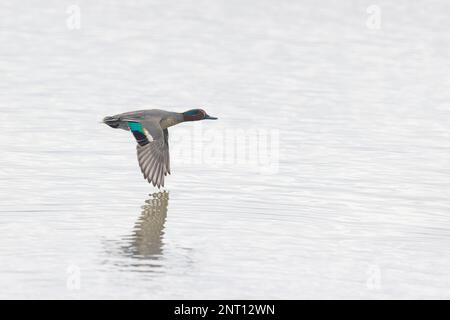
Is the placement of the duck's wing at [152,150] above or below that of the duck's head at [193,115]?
below

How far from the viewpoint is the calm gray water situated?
13.5 m

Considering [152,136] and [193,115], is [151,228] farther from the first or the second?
[193,115]

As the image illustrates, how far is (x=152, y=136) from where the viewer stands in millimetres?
17641

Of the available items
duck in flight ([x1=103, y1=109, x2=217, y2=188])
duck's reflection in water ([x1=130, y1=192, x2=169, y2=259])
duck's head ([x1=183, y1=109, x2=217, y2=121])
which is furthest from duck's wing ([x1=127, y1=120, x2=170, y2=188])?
duck's head ([x1=183, y1=109, x2=217, y2=121])

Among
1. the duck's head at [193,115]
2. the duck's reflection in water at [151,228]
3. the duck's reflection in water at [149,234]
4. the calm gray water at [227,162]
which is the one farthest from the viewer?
the duck's head at [193,115]

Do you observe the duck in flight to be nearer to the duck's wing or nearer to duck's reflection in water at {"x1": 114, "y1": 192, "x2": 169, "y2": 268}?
the duck's wing

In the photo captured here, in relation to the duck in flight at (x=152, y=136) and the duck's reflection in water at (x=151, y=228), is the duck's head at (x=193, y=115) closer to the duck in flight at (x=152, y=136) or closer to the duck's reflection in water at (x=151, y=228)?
the duck in flight at (x=152, y=136)

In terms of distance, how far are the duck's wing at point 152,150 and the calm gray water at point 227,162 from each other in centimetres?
39

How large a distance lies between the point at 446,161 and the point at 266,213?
5.54m

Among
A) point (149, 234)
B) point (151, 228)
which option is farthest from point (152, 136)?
point (149, 234)

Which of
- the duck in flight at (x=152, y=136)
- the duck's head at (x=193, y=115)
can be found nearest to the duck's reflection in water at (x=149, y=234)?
the duck in flight at (x=152, y=136)

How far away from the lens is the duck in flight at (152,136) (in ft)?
56.4

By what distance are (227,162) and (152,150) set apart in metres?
2.95
